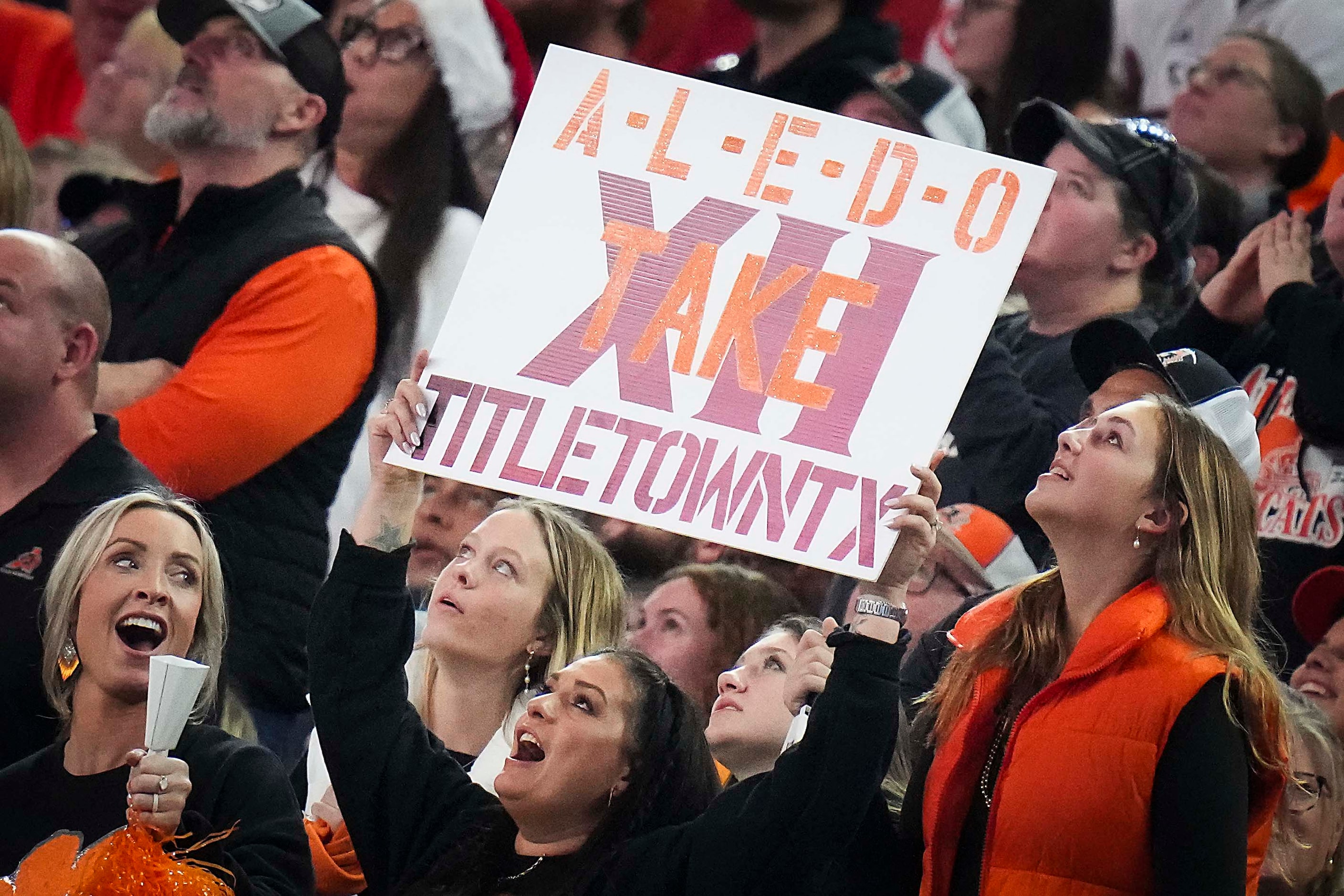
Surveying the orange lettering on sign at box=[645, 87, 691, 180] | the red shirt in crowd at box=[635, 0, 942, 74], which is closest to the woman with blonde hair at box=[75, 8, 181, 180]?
the red shirt in crowd at box=[635, 0, 942, 74]

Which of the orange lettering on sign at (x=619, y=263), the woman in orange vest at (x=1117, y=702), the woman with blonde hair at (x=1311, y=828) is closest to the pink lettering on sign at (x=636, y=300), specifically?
the orange lettering on sign at (x=619, y=263)

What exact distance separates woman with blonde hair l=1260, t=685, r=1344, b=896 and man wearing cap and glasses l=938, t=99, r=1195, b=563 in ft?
1.83

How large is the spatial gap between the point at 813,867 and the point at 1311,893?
0.90 m

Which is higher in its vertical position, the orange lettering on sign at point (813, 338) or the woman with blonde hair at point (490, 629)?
the orange lettering on sign at point (813, 338)

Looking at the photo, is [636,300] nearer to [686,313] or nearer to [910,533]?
[686,313]

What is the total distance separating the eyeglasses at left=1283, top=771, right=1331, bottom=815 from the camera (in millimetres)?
3117

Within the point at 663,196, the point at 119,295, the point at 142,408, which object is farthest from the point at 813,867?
the point at 119,295

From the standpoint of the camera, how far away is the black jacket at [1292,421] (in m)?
3.53

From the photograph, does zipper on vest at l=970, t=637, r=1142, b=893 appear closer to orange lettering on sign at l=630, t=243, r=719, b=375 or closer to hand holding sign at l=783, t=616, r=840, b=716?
hand holding sign at l=783, t=616, r=840, b=716

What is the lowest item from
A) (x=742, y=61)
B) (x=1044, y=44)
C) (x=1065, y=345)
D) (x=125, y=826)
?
(x=125, y=826)

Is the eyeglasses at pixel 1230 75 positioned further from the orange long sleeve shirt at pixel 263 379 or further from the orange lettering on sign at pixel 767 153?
the orange long sleeve shirt at pixel 263 379

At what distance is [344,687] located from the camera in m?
3.05

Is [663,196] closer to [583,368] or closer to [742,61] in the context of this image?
[583,368]

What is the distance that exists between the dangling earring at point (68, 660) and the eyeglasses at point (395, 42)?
5.03ft
